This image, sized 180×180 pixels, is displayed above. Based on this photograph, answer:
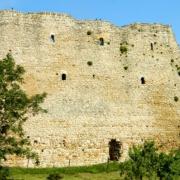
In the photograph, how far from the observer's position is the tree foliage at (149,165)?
32.0 m

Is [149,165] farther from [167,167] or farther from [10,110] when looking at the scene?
[10,110]

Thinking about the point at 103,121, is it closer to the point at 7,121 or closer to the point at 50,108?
the point at 50,108

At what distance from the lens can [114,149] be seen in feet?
138

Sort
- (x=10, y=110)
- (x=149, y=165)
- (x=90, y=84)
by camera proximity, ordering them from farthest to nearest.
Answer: (x=90, y=84) → (x=149, y=165) → (x=10, y=110)

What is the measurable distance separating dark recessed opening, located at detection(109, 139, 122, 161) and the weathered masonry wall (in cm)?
34

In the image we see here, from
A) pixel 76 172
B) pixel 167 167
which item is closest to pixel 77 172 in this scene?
pixel 76 172

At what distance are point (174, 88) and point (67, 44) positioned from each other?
27.3ft

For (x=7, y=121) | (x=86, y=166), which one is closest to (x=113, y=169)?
(x=86, y=166)

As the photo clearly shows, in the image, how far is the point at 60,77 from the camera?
41.7 m


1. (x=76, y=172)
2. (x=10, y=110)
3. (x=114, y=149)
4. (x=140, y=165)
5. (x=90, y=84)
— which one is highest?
(x=90, y=84)

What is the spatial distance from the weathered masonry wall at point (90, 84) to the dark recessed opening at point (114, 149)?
0.34 metres

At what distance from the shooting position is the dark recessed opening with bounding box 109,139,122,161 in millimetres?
42031

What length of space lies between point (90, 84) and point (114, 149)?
4586mm

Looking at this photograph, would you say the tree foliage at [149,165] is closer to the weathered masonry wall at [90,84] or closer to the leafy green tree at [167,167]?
the leafy green tree at [167,167]
